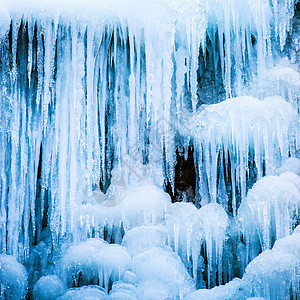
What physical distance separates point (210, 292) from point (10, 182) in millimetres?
2736

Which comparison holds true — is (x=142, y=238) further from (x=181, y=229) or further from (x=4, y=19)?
(x=4, y=19)

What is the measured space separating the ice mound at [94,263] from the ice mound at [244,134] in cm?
137

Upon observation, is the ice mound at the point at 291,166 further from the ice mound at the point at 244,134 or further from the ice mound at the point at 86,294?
the ice mound at the point at 86,294

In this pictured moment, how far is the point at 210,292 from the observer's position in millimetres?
4605

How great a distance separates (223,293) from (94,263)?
1.34 meters

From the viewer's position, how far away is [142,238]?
5.23 meters

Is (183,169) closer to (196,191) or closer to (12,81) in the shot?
(196,191)

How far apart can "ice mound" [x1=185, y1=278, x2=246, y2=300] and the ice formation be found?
18mm

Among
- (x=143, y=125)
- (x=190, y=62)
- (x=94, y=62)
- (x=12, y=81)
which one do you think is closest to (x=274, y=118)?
(x=190, y=62)

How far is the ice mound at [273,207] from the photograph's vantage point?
4.91 m

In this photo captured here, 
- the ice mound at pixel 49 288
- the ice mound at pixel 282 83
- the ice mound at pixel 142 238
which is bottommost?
the ice mound at pixel 49 288

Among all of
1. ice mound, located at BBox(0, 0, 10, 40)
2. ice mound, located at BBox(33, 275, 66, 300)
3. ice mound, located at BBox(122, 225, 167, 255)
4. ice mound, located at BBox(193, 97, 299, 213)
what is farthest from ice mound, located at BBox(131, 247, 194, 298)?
ice mound, located at BBox(0, 0, 10, 40)

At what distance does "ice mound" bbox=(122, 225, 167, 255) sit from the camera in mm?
5219

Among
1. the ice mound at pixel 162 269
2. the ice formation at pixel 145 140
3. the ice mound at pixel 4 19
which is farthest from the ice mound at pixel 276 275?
the ice mound at pixel 4 19
